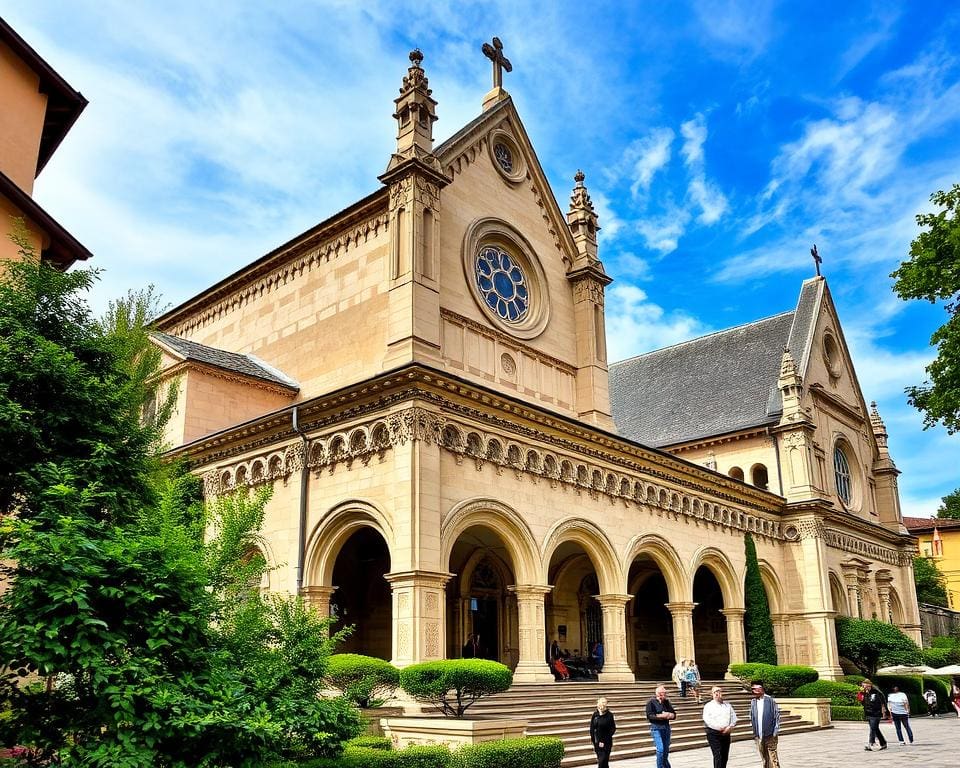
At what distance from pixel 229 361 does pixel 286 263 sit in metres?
3.88

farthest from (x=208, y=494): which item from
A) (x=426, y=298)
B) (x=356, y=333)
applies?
(x=426, y=298)

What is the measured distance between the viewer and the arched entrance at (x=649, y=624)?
3525 cm

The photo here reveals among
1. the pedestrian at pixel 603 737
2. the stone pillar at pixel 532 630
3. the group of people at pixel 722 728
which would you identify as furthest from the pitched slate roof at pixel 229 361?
the group of people at pixel 722 728

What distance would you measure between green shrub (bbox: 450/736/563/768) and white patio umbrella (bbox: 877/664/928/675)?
25.0m

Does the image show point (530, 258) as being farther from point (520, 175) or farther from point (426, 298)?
point (426, 298)

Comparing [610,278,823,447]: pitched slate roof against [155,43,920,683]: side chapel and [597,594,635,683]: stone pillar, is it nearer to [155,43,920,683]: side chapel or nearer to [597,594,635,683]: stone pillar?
[155,43,920,683]: side chapel

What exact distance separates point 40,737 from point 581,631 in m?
23.3

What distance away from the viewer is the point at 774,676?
2856cm

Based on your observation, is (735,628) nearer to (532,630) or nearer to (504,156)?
(532,630)

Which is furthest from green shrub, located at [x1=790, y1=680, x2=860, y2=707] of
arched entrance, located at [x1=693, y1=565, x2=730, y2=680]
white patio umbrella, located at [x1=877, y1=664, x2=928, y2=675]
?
arched entrance, located at [x1=693, y1=565, x2=730, y2=680]

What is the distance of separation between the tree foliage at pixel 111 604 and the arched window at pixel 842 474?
35717mm

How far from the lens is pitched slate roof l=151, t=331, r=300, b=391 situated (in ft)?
86.9

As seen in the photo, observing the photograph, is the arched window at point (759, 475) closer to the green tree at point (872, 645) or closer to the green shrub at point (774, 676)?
the green tree at point (872, 645)

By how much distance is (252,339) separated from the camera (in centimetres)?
2994
